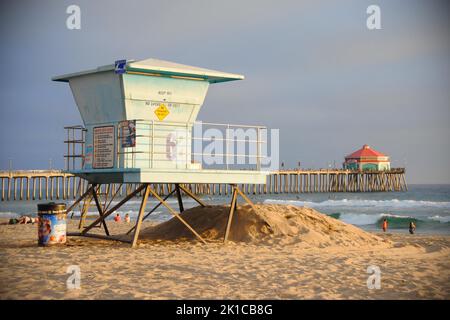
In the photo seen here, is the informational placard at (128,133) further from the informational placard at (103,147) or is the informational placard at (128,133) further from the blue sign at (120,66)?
the blue sign at (120,66)

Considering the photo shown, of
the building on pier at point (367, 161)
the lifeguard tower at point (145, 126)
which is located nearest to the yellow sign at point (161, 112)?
the lifeguard tower at point (145, 126)

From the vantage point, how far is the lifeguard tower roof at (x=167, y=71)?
14641mm

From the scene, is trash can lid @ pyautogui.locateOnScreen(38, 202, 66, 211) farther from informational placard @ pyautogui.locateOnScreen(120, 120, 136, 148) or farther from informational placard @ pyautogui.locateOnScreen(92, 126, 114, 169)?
informational placard @ pyautogui.locateOnScreen(120, 120, 136, 148)

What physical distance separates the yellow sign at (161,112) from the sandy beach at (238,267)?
9.92 ft

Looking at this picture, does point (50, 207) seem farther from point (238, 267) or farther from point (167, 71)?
point (238, 267)

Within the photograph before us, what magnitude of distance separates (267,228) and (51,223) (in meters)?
5.14

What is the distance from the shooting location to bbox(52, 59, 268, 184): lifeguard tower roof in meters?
14.7

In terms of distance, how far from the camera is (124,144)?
14.7 meters

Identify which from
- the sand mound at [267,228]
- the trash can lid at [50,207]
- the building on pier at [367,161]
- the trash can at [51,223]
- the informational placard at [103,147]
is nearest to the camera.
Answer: the trash can lid at [50,207]

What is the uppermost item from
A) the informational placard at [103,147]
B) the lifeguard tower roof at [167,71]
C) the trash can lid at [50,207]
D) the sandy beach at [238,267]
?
the lifeguard tower roof at [167,71]

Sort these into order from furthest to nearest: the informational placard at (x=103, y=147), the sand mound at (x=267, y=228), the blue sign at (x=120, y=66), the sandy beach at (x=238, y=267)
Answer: the sand mound at (x=267, y=228) < the informational placard at (x=103, y=147) < the blue sign at (x=120, y=66) < the sandy beach at (x=238, y=267)

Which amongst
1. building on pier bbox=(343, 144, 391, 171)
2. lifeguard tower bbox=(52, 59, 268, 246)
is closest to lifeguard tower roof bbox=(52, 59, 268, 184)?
lifeguard tower bbox=(52, 59, 268, 246)
